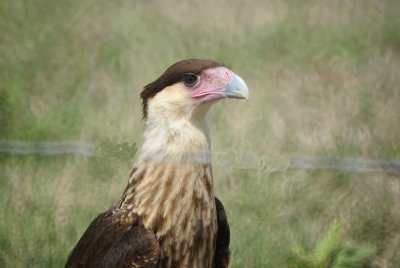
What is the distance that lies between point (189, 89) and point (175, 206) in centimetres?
41

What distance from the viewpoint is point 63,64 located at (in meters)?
6.12

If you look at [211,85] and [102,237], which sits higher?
[211,85]

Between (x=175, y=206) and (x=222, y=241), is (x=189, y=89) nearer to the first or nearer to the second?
(x=175, y=206)

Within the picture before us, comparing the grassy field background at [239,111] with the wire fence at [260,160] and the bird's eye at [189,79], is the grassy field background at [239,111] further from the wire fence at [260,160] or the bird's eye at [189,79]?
the bird's eye at [189,79]

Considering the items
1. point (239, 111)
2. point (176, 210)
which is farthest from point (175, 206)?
point (239, 111)

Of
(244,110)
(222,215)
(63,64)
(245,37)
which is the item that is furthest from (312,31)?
(222,215)

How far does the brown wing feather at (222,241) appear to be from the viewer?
10.9ft

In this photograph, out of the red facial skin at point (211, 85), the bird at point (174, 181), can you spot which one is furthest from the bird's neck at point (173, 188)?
the red facial skin at point (211, 85)

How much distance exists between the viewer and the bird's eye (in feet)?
10.2

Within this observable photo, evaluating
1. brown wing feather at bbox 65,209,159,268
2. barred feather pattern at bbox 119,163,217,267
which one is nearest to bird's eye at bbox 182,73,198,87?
barred feather pattern at bbox 119,163,217,267

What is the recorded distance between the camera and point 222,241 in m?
3.35

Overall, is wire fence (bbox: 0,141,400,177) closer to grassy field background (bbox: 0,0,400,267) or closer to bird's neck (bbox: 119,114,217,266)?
bird's neck (bbox: 119,114,217,266)

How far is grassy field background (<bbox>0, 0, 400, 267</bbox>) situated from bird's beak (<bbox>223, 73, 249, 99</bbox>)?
605mm

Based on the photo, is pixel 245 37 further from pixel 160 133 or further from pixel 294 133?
pixel 160 133
